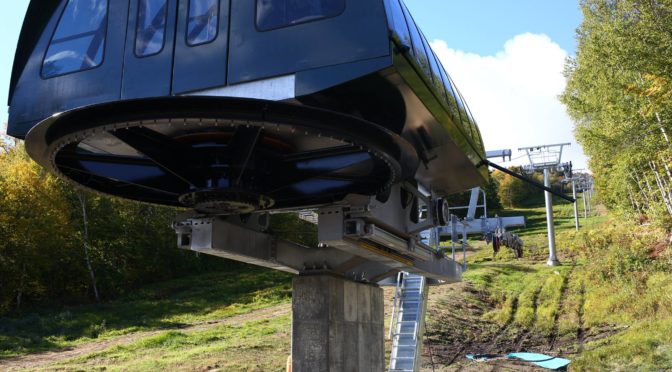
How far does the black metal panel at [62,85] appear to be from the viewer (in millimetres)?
6566

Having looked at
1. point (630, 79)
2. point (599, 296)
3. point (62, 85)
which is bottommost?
point (599, 296)

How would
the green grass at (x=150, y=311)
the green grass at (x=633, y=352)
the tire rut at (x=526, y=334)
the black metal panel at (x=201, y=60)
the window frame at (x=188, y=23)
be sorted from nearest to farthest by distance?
the black metal panel at (x=201, y=60) → the window frame at (x=188, y=23) → the green grass at (x=633, y=352) → the tire rut at (x=526, y=334) → the green grass at (x=150, y=311)

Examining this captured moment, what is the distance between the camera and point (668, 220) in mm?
29766

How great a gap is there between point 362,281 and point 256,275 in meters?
31.5

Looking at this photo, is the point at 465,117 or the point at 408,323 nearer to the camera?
the point at 465,117

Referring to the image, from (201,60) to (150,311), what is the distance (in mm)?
25271

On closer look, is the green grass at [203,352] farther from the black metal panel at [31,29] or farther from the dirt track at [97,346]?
the black metal panel at [31,29]

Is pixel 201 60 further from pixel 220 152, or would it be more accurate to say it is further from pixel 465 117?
pixel 465 117

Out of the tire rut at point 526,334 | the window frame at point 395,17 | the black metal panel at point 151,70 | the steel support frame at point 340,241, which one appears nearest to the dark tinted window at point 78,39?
the black metal panel at point 151,70

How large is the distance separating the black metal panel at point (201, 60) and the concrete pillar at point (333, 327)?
4.70 metres

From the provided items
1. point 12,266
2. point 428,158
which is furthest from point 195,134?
point 12,266

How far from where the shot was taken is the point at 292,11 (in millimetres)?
5953

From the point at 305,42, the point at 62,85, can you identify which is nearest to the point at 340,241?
the point at 305,42

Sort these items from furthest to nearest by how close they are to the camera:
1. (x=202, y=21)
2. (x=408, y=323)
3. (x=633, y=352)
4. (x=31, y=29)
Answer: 1. (x=633, y=352)
2. (x=408, y=323)
3. (x=31, y=29)
4. (x=202, y=21)
